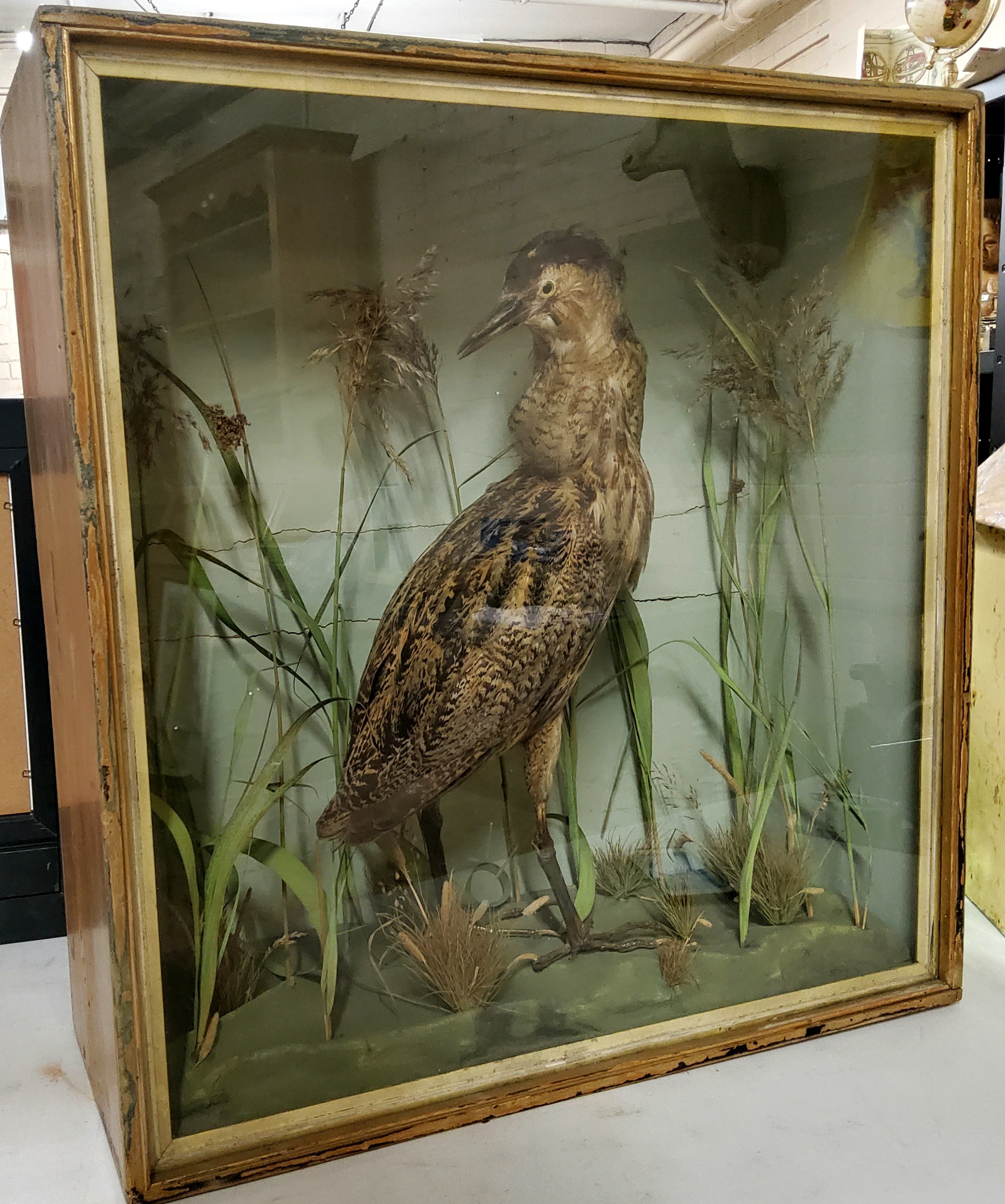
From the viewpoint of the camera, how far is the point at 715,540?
100 cm

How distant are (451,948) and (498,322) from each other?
1.92 ft

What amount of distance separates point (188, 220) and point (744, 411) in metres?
0.55

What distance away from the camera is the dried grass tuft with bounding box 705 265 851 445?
0.96m

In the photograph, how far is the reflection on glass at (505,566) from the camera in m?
0.80

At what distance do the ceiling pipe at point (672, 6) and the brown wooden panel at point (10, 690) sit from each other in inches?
59.3

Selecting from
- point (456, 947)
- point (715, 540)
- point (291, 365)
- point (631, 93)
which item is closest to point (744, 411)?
point (715, 540)

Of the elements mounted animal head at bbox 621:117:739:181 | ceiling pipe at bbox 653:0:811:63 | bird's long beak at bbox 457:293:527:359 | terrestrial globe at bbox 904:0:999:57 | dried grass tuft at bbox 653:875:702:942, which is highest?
ceiling pipe at bbox 653:0:811:63

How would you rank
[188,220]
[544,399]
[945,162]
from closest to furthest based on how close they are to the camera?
[188,220], [544,399], [945,162]

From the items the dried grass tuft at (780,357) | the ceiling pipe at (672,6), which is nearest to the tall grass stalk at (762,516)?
the dried grass tuft at (780,357)

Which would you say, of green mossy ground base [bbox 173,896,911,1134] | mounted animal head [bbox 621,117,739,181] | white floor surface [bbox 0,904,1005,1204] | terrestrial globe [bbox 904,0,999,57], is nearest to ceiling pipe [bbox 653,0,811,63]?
terrestrial globe [bbox 904,0,999,57]

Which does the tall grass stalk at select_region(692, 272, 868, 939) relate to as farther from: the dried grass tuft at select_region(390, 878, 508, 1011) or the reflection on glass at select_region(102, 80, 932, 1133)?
the dried grass tuft at select_region(390, 878, 508, 1011)

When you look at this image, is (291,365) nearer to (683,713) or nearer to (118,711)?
(118,711)

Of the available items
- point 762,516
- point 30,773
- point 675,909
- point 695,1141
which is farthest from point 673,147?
point 30,773

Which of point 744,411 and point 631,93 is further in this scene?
point 744,411
